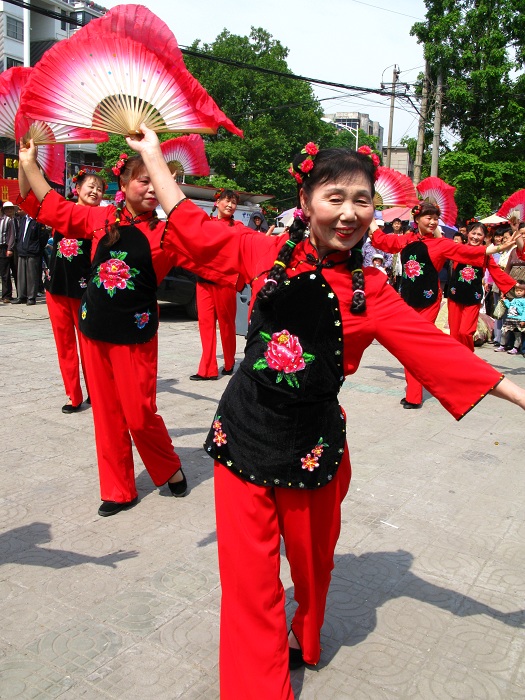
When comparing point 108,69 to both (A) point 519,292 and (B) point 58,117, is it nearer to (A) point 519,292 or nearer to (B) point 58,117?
(B) point 58,117

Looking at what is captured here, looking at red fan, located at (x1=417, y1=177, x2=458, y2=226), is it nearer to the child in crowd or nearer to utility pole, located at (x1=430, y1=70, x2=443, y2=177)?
the child in crowd

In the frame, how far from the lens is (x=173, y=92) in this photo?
250 centimetres

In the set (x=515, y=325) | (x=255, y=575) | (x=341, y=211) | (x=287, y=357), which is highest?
(x=341, y=211)

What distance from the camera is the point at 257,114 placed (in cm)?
4553

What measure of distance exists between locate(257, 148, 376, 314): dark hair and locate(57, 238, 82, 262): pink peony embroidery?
13.3 feet

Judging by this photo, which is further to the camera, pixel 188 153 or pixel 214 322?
pixel 214 322

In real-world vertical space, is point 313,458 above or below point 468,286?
below

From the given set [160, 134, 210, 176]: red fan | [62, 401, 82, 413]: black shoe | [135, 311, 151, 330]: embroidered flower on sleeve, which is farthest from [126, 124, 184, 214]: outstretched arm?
[160, 134, 210, 176]: red fan

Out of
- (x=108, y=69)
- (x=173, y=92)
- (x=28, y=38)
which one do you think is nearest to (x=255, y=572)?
(x=173, y=92)

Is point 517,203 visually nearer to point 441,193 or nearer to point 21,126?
point 441,193

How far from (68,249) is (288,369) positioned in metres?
4.29

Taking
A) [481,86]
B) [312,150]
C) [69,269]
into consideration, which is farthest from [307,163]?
[481,86]

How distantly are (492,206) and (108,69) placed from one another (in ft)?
75.5

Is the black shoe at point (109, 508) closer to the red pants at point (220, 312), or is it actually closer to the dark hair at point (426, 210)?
the red pants at point (220, 312)
